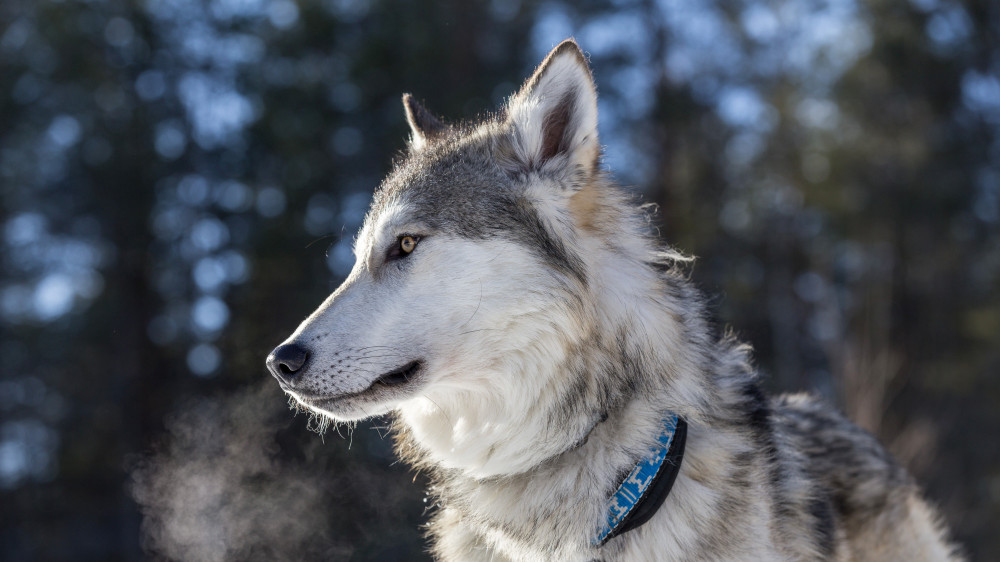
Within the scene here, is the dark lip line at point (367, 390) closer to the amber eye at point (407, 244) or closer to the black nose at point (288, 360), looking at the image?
the black nose at point (288, 360)

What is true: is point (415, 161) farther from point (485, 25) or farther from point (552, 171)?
point (485, 25)

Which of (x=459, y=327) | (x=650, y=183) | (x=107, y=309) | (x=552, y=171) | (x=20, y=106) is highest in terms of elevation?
(x=552, y=171)

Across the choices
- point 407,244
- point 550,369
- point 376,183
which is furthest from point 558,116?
point 376,183

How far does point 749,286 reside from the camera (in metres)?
19.4

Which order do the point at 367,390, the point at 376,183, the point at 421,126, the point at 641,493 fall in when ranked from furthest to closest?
the point at 376,183 < the point at 421,126 < the point at 367,390 < the point at 641,493

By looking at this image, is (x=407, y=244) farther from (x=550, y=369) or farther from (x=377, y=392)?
(x=550, y=369)

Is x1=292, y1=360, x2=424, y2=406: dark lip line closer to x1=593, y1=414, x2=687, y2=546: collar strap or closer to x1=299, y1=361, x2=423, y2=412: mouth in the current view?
x1=299, y1=361, x2=423, y2=412: mouth

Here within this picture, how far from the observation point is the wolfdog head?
2.46 meters

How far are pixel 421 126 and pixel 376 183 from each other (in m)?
9.76

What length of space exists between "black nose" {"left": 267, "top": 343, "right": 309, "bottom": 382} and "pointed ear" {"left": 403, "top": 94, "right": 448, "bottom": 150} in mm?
1200

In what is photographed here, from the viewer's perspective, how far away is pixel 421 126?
344 cm

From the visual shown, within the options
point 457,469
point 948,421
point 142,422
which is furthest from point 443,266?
point 948,421

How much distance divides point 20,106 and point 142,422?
6.83m

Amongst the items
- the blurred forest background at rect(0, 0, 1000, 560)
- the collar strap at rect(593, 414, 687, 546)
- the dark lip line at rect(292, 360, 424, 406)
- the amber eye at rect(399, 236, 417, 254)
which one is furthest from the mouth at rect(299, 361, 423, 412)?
the blurred forest background at rect(0, 0, 1000, 560)
